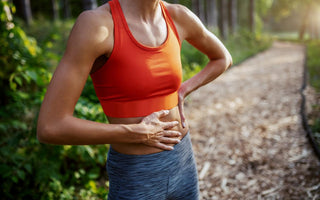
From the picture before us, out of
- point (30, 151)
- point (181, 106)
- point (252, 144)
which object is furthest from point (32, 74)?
point (252, 144)

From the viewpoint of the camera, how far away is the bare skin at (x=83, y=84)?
106 cm

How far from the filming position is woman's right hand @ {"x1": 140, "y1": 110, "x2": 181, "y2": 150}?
4.12 feet

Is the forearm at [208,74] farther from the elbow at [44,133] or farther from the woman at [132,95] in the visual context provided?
the elbow at [44,133]

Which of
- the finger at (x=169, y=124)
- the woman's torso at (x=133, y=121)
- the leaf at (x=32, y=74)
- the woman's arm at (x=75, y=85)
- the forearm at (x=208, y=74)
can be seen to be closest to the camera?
the woman's arm at (x=75, y=85)

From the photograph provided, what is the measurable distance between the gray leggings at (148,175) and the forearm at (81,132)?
195mm

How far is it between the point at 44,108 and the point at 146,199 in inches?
26.6

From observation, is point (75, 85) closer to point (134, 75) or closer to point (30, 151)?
point (134, 75)

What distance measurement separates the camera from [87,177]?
10.1 feet

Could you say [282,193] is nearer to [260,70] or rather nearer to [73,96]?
[73,96]

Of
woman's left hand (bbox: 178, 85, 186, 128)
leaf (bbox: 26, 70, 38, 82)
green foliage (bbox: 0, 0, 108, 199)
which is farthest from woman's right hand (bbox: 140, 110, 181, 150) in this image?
leaf (bbox: 26, 70, 38, 82)

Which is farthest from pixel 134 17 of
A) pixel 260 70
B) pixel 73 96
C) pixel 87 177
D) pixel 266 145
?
pixel 260 70

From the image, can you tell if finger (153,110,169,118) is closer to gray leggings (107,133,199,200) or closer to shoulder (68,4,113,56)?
gray leggings (107,133,199,200)

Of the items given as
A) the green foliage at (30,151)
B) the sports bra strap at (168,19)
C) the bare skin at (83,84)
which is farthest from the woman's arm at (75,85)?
the green foliage at (30,151)

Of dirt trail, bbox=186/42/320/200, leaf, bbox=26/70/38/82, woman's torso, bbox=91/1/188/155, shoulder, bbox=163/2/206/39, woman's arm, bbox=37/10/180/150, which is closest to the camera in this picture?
woman's arm, bbox=37/10/180/150
